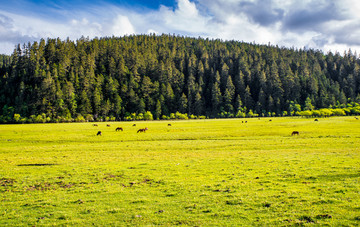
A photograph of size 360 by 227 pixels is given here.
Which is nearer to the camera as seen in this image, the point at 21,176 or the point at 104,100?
the point at 21,176

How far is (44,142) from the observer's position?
4500 centimetres

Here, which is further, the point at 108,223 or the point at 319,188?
the point at 319,188

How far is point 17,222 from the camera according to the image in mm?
10477

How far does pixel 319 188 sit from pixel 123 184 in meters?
13.0

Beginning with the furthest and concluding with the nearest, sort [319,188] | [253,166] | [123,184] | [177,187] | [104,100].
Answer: [104,100] < [253,166] < [123,184] < [177,187] < [319,188]

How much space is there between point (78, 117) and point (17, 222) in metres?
135

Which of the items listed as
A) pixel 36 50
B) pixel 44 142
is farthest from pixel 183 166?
pixel 36 50

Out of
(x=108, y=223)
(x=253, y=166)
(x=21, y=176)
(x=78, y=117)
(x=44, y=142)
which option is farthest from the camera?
(x=78, y=117)

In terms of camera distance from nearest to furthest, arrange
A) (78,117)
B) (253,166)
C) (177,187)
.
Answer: (177,187) → (253,166) → (78,117)

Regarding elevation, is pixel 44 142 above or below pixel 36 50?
below

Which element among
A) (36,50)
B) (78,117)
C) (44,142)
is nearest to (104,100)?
(78,117)

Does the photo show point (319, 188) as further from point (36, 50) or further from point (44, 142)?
point (36, 50)

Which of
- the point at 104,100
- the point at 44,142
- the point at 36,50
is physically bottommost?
the point at 44,142

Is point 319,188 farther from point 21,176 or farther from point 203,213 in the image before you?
point 21,176
